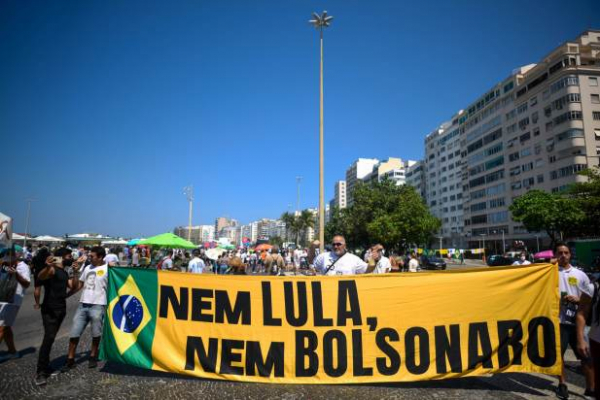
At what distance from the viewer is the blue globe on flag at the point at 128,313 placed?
4965 mm

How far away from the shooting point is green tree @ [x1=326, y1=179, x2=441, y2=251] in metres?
44.8

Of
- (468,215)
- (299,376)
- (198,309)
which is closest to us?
(299,376)

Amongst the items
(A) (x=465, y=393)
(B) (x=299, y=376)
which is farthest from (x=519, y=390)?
(B) (x=299, y=376)

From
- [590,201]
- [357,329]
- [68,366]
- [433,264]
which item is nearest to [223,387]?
[357,329]

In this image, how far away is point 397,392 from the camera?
443 centimetres

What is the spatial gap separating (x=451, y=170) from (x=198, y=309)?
91186 millimetres

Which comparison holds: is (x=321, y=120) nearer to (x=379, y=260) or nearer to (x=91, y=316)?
(x=379, y=260)

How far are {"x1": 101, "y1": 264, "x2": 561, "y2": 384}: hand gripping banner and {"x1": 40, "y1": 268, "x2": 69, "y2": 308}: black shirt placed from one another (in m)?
1.06

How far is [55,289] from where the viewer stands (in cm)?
510

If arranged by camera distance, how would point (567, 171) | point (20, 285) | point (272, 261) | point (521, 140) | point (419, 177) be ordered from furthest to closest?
point (419, 177) → point (521, 140) → point (567, 171) → point (272, 261) → point (20, 285)

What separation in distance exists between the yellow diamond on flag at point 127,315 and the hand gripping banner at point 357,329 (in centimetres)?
3

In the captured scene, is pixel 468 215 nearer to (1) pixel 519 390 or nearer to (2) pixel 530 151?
(2) pixel 530 151

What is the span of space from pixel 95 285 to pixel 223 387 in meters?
2.69

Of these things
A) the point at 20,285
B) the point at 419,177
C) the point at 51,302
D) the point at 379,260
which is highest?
the point at 419,177
